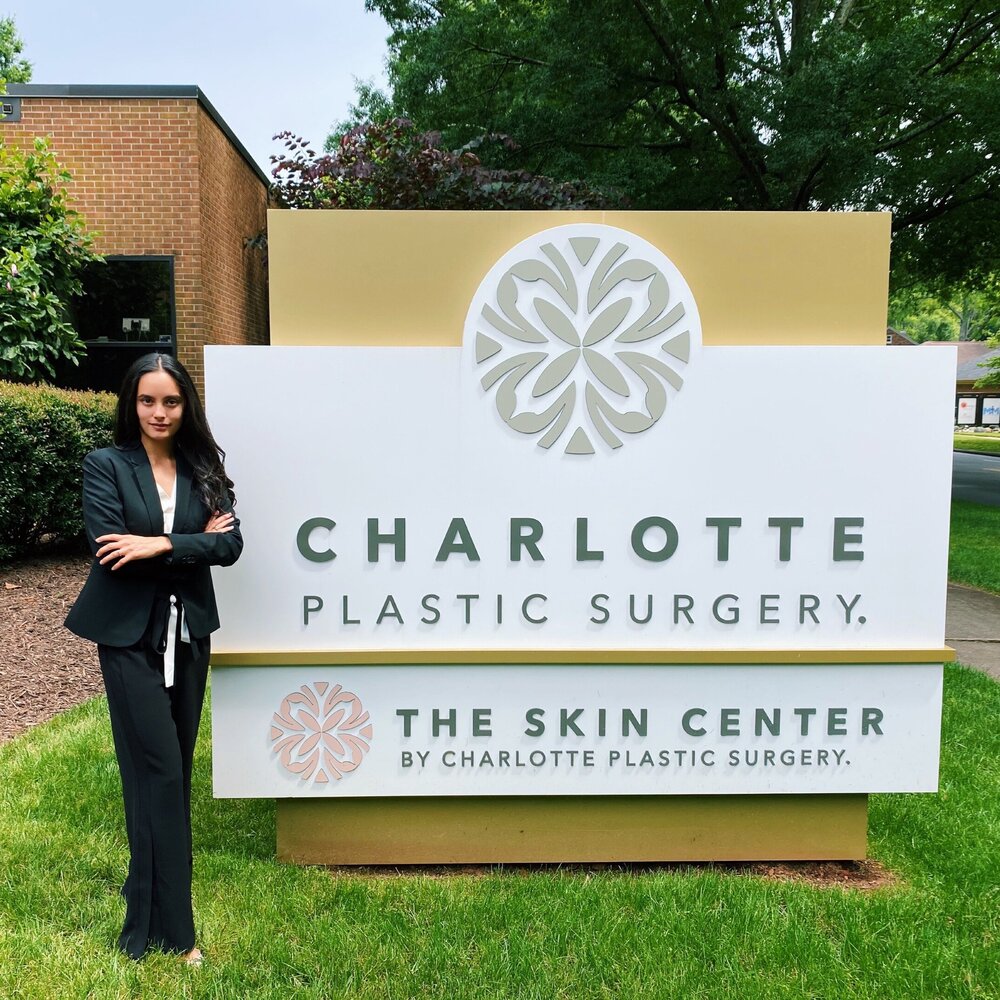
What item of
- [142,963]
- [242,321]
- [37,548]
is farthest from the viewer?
[242,321]

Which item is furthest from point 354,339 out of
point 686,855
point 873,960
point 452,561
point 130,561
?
point 873,960

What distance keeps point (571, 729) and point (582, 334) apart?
1476 mm

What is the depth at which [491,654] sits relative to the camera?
2.97 meters

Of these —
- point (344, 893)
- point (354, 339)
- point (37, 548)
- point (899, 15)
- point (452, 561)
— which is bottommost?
point (344, 893)

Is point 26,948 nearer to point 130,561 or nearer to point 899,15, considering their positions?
point 130,561

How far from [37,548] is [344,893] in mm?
5839

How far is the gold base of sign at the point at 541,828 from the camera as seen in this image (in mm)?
3160

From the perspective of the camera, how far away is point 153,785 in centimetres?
244

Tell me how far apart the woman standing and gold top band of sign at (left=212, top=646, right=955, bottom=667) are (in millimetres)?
390

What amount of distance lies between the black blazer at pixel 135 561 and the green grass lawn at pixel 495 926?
1064 millimetres

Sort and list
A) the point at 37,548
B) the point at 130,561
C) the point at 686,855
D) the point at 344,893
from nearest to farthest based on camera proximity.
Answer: the point at 130,561 < the point at 344,893 < the point at 686,855 < the point at 37,548

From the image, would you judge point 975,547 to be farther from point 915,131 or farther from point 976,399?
point 976,399

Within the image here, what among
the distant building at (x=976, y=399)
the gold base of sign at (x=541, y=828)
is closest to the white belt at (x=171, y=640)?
the gold base of sign at (x=541, y=828)

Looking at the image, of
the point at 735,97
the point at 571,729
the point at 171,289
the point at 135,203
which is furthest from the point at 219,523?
the point at 735,97
